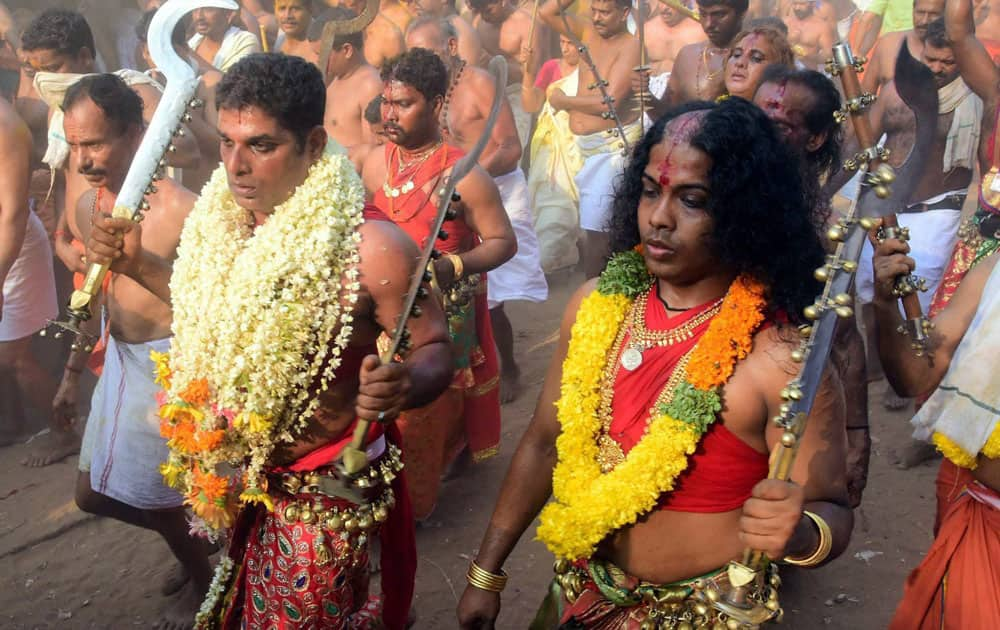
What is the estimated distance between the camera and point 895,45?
24.9 feet

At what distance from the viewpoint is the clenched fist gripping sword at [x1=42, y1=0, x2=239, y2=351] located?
3.05 m

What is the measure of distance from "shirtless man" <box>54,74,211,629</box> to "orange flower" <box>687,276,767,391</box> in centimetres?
261

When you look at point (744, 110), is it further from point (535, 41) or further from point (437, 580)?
point (535, 41)

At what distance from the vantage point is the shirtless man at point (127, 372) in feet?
13.3

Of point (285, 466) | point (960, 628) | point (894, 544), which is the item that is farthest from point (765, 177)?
point (894, 544)

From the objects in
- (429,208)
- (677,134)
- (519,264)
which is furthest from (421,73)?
(519,264)

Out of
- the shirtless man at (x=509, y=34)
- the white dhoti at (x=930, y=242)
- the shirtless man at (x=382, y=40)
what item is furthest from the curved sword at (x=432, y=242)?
the shirtless man at (x=509, y=34)

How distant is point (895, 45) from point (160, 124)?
650 centimetres

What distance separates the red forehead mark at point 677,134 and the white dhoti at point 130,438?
2.72 metres

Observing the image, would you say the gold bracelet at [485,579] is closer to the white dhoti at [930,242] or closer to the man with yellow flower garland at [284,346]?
the man with yellow flower garland at [284,346]

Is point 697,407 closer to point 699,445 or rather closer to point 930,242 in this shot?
point 699,445

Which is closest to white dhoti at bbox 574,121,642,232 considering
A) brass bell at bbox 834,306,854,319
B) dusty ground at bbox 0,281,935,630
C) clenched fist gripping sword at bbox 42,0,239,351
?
dusty ground at bbox 0,281,935,630

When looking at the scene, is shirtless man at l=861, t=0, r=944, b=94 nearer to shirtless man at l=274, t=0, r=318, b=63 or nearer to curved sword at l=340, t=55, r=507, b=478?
shirtless man at l=274, t=0, r=318, b=63

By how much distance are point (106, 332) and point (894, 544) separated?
171 inches
